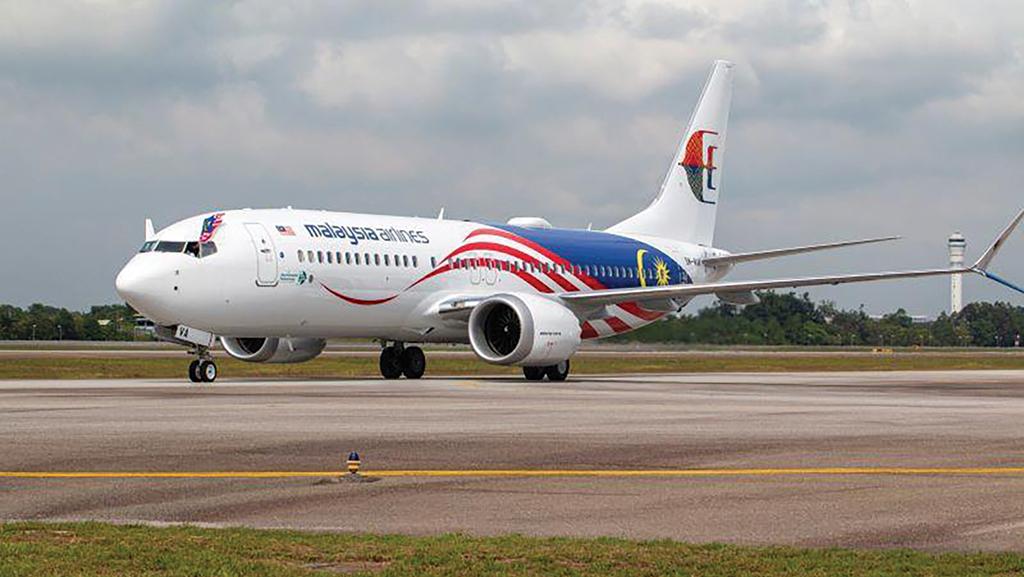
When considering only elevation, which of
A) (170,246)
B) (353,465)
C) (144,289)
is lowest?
(353,465)

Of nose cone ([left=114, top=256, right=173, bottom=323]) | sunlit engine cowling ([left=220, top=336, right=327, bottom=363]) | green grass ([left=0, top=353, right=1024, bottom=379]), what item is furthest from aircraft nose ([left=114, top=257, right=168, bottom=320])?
green grass ([left=0, top=353, right=1024, bottom=379])

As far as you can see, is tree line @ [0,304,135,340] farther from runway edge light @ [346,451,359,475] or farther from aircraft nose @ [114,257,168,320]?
runway edge light @ [346,451,359,475]

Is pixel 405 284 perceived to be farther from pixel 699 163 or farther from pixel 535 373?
pixel 699 163

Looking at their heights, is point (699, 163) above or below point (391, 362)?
above

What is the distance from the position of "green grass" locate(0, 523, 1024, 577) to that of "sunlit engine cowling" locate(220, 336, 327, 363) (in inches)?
1170

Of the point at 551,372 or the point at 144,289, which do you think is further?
the point at 551,372

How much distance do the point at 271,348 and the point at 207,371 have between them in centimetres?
497

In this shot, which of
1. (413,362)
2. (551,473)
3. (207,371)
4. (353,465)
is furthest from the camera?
(413,362)

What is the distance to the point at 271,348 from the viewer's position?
40.8m

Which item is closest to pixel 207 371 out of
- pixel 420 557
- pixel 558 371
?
pixel 558 371

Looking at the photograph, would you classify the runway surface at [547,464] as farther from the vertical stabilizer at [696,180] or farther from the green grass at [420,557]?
the vertical stabilizer at [696,180]

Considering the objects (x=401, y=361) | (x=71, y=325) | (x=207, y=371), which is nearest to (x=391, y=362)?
(x=401, y=361)

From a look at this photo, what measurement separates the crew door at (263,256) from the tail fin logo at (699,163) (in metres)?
18.9

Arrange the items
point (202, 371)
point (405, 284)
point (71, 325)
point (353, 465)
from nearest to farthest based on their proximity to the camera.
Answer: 1. point (353, 465)
2. point (202, 371)
3. point (405, 284)
4. point (71, 325)
